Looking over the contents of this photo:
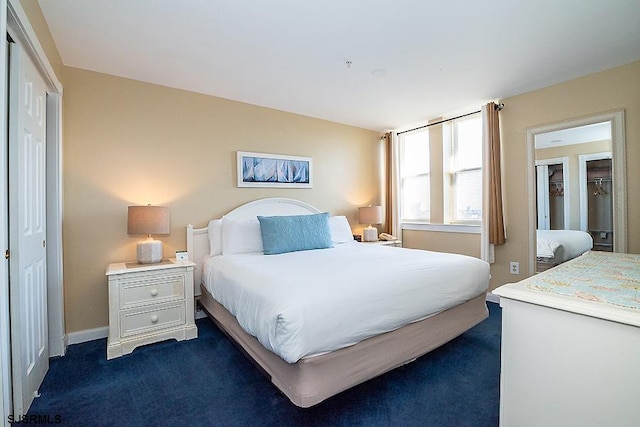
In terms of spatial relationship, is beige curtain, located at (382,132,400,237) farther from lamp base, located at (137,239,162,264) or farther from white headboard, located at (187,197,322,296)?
lamp base, located at (137,239,162,264)

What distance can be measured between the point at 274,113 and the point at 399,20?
204 cm

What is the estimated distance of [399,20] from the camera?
1.98m

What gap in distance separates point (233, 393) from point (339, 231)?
87.5 inches

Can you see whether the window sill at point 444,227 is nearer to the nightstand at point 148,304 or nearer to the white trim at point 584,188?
the white trim at point 584,188

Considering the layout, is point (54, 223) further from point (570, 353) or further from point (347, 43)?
point (570, 353)

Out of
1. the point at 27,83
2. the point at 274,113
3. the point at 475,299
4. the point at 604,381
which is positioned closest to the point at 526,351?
the point at 604,381

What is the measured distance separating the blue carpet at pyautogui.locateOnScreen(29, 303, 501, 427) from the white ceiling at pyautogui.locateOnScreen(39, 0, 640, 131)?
2.38m

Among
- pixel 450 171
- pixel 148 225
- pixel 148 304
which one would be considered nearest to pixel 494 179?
pixel 450 171

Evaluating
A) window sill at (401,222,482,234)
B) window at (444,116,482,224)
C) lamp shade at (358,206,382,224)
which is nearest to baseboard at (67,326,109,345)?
lamp shade at (358,206,382,224)

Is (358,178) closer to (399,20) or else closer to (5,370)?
(399,20)

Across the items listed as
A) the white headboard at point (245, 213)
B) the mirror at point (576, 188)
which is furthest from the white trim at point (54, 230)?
the mirror at point (576, 188)

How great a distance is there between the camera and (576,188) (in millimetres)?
2898

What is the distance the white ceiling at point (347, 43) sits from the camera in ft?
6.13

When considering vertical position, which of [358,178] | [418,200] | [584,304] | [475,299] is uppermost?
[358,178]
